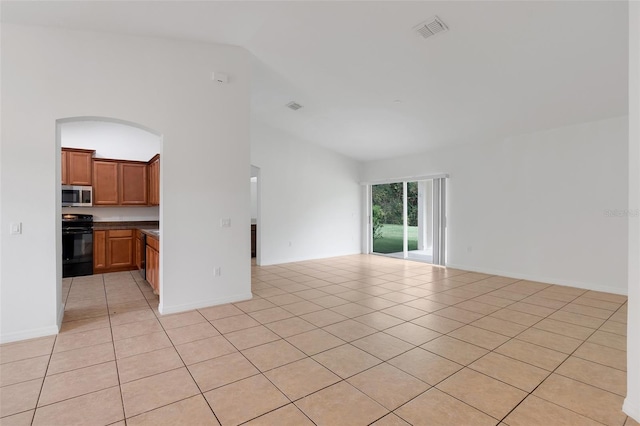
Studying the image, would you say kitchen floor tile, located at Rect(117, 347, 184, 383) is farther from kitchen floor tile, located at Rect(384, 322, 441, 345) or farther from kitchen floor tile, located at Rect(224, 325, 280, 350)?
kitchen floor tile, located at Rect(384, 322, 441, 345)

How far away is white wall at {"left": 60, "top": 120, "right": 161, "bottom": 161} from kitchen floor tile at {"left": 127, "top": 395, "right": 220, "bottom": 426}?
18.2 ft

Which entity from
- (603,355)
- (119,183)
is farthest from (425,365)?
(119,183)

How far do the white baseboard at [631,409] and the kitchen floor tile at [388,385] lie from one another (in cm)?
122

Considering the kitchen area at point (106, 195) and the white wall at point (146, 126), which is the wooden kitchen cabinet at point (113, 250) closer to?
the kitchen area at point (106, 195)

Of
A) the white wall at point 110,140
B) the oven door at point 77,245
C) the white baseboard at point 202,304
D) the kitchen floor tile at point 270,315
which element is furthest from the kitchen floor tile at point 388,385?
the white wall at point 110,140

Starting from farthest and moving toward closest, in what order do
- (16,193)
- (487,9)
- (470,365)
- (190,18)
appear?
(190,18) → (16,193) → (487,9) → (470,365)

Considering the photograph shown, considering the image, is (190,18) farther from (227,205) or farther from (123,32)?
(227,205)

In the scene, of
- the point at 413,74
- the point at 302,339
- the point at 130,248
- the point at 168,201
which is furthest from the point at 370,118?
the point at 130,248

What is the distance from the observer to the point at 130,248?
635cm

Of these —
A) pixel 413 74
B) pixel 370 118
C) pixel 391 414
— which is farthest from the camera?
pixel 370 118

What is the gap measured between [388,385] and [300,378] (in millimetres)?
675

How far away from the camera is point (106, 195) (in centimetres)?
616

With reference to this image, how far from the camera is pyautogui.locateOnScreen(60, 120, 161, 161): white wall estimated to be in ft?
19.7

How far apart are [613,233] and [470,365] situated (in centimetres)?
400
